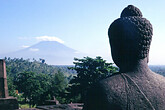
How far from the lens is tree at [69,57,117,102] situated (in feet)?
83.5

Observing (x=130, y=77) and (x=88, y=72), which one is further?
(x=88, y=72)

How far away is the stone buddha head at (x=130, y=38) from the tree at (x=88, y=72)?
2284 centimetres

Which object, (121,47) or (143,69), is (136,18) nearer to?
(121,47)

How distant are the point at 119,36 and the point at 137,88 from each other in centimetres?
70

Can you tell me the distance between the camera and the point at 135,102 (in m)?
2.41

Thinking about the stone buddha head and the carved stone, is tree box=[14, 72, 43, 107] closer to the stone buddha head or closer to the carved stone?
the carved stone

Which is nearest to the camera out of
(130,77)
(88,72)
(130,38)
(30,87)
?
(130,77)

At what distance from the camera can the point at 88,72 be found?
1063 inches

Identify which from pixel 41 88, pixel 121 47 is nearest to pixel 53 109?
pixel 121 47

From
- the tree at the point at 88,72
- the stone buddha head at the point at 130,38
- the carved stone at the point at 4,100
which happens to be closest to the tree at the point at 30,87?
the tree at the point at 88,72

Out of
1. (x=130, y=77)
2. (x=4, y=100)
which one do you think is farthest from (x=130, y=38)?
(x=4, y=100)

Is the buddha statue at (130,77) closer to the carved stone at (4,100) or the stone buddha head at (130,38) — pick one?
the stone buddha head at (130,38)

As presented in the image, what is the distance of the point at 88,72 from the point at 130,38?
24479 mm

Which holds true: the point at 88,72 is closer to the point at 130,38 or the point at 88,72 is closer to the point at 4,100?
the point at 4,100
